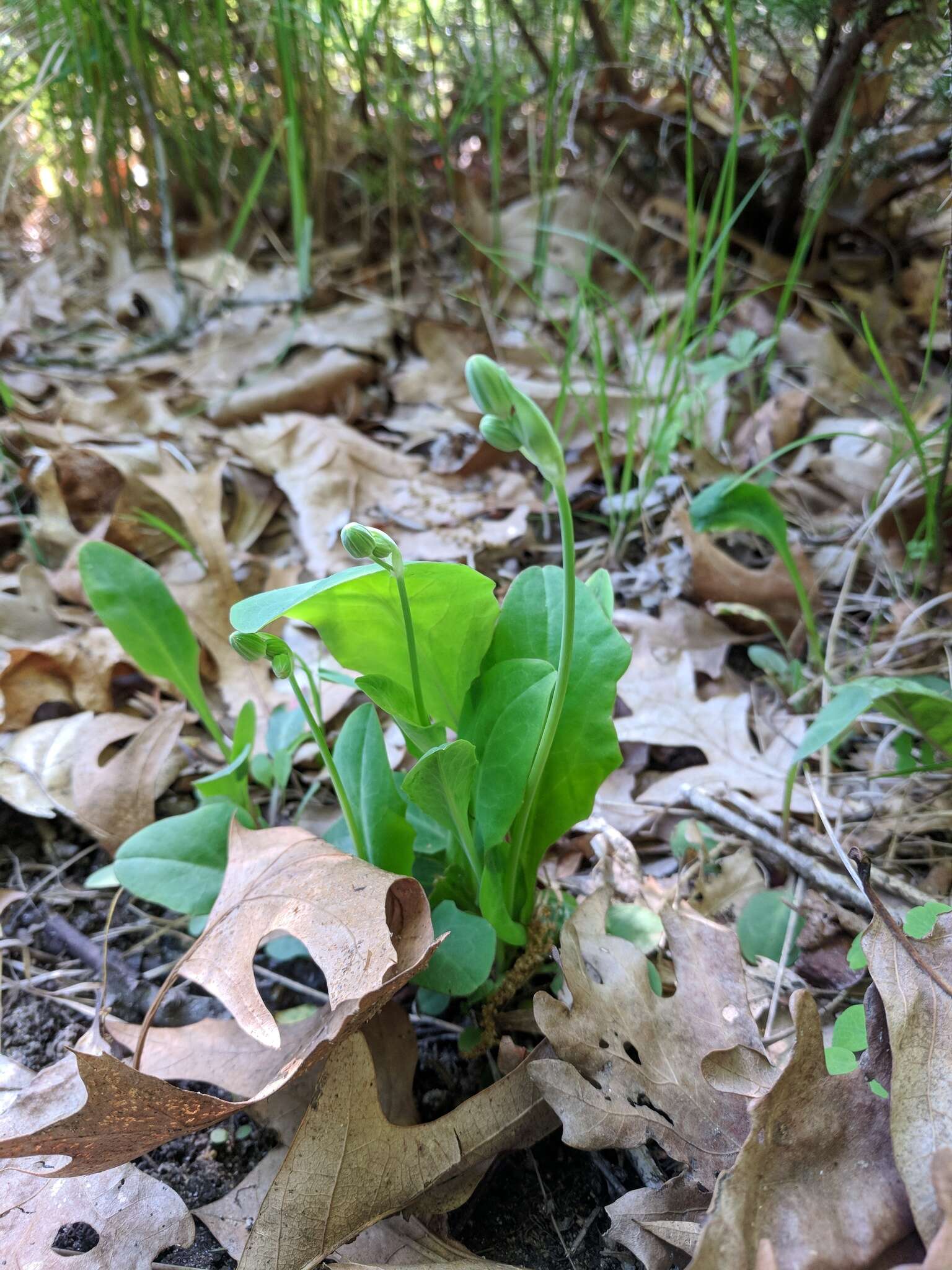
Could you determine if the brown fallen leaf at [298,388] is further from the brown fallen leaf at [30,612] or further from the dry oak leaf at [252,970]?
the dry oak leaf at [252,970]

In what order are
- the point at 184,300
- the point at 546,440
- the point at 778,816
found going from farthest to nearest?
the point at 184,300
the point at 778,816
the point at 546,440

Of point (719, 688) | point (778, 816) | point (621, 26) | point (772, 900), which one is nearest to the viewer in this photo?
point (772, 900)

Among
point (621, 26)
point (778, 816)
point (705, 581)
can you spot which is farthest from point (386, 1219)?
point (621, 26)

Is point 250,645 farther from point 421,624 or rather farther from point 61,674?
point 61,674

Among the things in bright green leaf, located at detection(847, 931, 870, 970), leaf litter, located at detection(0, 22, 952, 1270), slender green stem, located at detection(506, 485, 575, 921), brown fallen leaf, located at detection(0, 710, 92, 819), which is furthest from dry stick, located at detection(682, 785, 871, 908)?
brown fallen leaf, located at detection(0, 710, 92, 819)

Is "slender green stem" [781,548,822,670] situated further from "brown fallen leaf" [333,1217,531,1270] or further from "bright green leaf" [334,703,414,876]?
"brown fallen leaf" [333,1217,531,1270]

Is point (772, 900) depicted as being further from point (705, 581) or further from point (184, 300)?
point (184, 300)

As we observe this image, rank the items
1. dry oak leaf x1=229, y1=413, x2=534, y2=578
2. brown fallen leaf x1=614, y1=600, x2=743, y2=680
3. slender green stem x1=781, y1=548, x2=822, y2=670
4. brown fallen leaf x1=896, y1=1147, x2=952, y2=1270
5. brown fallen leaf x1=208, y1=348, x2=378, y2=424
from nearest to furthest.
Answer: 1. brown fallen leaf x1=896, y1=1147, x2=952, y2=1270
2. slender green stem x1=781, y1=548, x2=822, y2=670
3. brown fallen leaf x1=614, y1=600, x2=743, y2=680
4. dry oak leaf x1=229, y1=413, x2=534, y2=578
5. brown fallen leaf x1=208, y1=348, x2=378, y2=424
